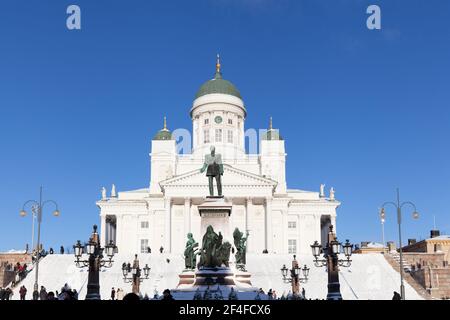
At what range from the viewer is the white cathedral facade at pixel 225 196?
85.9 metres

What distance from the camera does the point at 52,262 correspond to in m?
60.5

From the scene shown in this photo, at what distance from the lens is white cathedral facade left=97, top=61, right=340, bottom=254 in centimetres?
8594

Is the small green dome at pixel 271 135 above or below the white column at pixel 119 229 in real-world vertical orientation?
above

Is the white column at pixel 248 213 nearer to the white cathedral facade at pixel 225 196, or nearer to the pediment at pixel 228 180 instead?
the white cathedral facade at pixel 225 196

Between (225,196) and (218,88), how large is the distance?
21894 millimetres

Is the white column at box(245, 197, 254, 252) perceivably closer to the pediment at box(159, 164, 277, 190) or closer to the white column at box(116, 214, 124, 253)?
the pediment at box(159, 164, 277, 190)

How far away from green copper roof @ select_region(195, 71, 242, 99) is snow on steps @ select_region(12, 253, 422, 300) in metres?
41.5

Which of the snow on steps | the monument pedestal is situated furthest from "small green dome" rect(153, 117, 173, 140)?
the monument pedestal

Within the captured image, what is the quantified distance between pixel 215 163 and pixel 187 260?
5.27m

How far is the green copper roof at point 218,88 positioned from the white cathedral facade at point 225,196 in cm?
16

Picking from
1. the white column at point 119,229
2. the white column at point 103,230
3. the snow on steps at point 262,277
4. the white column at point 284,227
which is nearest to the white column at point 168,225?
the white column at point 119,229

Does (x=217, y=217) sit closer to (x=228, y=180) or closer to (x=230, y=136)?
(x=228, y=180)
